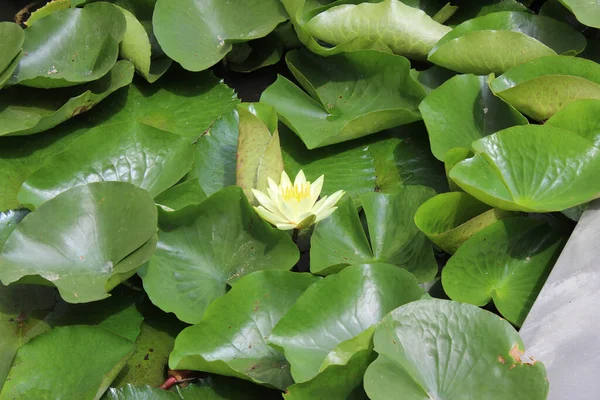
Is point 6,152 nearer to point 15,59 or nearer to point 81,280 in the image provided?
point 15,59

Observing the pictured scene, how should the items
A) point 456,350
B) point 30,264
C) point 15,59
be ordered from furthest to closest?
point 15,59
point 30,264
point 456,350

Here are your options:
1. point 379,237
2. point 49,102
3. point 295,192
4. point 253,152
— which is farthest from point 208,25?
point 379,237

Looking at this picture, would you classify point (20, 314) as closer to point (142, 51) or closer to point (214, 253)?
point (214, 253)

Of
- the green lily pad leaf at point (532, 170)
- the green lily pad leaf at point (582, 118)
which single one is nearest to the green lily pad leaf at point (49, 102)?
the green lily pad leaf at point (532, 170)

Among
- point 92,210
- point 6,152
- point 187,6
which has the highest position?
point 187,6

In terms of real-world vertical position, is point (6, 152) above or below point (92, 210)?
below

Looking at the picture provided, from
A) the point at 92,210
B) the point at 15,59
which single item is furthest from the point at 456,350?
the point at 15,59

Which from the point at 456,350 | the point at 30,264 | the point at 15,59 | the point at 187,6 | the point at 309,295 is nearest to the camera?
the point at 456,350
